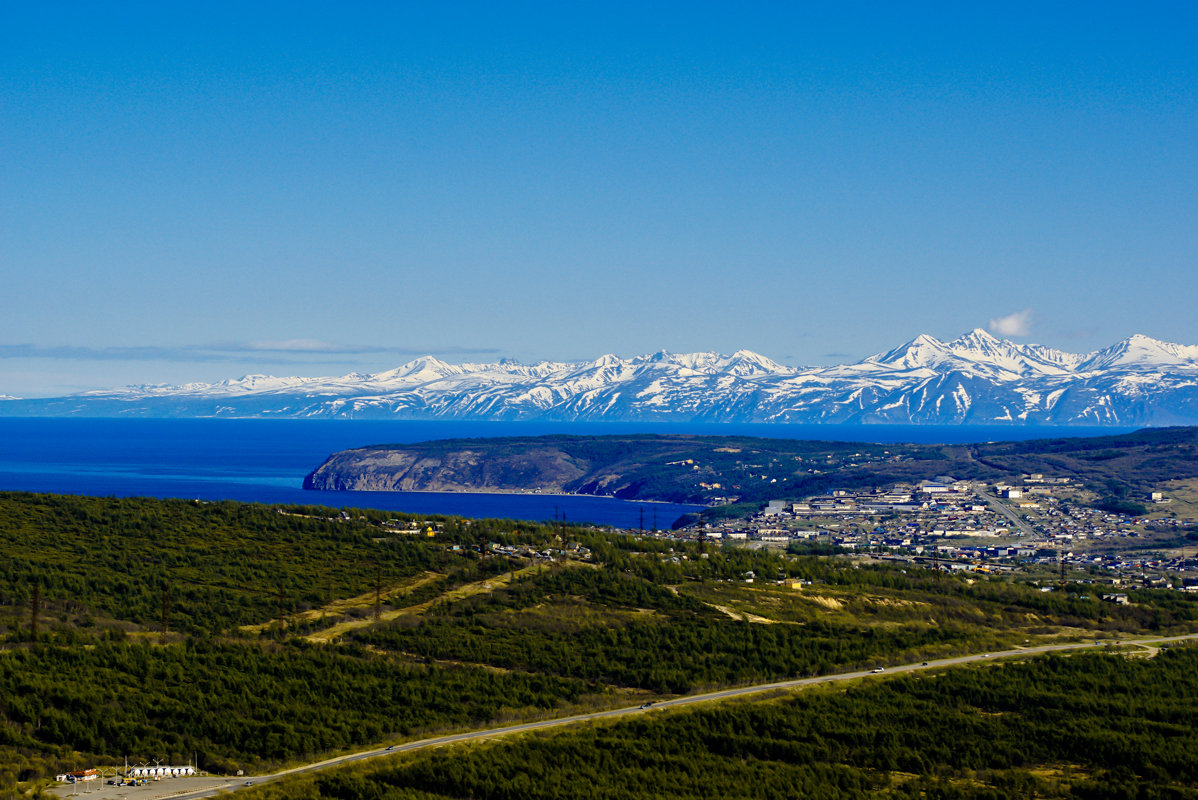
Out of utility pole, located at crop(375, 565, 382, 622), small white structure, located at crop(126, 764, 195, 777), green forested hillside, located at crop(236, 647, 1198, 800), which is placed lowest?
green forested hillside, located at crop(236, 647, 1198, 800)

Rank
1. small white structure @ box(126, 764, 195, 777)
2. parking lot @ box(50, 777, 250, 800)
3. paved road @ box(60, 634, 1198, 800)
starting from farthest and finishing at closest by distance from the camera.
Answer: small white structure @ box(126, 764, 195, 777)
paved road @ box(60, 634, 1198, 800)
parking lot @ box(50, 777, 250, 800)

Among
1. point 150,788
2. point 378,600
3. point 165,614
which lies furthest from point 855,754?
point 165,614

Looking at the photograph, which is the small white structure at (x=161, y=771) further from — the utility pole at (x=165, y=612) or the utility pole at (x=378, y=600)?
the utility pole at (x=378, y=600)

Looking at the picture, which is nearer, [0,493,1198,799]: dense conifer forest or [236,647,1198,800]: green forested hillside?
[236,647,1198,800]: green forested hillside

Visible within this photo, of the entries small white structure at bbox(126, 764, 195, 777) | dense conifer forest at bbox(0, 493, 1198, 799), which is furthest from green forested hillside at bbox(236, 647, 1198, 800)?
small white structure at bbox(126, 764, 195, 777)

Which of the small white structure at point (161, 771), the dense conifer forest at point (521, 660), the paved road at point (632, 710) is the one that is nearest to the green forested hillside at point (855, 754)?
the dense conifer forest at point (521, 660)

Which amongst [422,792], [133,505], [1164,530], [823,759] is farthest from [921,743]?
[1164,530]

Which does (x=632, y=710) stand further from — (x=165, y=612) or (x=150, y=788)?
(x=165, y=612)

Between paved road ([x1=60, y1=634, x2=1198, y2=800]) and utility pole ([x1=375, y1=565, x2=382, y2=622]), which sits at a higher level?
utility pole ([x1=375, y1=565, x2=382, y2=622])

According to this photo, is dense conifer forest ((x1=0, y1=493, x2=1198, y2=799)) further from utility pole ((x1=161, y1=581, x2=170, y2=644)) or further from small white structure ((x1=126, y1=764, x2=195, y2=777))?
small white structure ((x1=126, y1=764, x2=195, y2=777))
